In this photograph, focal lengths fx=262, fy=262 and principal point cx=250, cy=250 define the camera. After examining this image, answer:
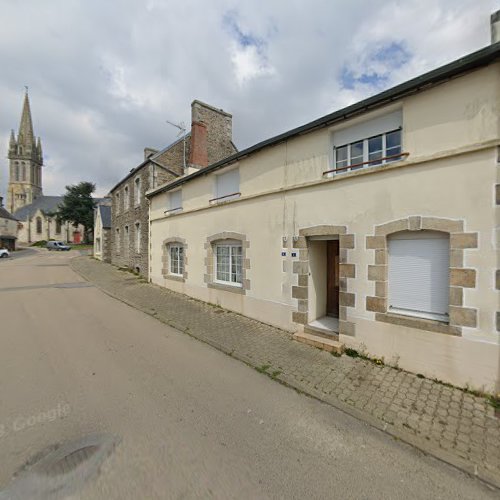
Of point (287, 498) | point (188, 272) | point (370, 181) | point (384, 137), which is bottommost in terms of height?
point (287, 498)

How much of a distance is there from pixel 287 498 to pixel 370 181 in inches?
180

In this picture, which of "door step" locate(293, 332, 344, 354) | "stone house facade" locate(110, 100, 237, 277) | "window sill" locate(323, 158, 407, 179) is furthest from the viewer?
"stone house facade" locate(110, 100, 237, 277)

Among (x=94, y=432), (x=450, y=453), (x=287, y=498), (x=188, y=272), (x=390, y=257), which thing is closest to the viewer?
(x=287, y=498)

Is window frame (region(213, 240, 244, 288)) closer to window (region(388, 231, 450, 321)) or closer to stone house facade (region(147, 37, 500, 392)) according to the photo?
stone house facade (region(147, 37, 500, 392))

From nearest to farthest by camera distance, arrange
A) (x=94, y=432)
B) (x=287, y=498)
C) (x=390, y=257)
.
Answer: (x=287, y=498) → (x=94, y=432) → (x=390, y=257)

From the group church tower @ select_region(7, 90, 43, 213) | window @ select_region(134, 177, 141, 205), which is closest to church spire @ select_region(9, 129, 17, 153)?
church tower @ select_region(7, 90, 43, 213)

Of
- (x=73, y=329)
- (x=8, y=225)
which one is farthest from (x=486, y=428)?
(x=8, y=225)

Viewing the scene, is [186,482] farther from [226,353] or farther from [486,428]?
[486,428]

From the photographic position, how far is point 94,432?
2.84 meters

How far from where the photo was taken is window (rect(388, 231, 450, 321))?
412cm

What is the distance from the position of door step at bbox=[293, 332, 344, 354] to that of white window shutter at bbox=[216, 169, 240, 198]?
444cm

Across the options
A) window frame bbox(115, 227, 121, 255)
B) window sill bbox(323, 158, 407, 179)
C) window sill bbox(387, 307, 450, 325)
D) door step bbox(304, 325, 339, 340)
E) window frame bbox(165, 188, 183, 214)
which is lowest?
door step bbox(304, 325, 339, 340)

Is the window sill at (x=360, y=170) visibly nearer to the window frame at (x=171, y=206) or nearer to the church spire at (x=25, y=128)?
the window frame at (x=171, y=206)

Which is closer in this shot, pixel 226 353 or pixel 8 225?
pixel 226 353
